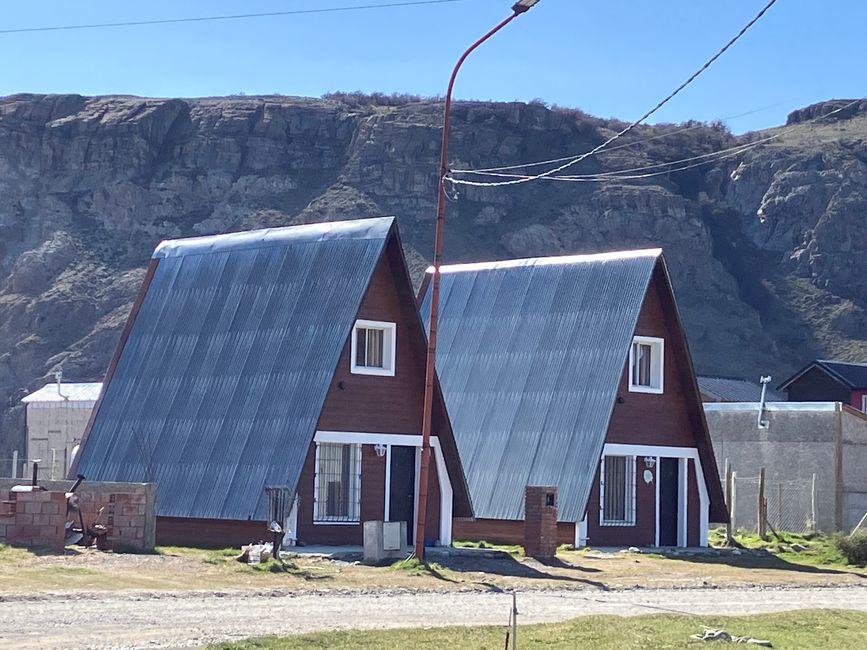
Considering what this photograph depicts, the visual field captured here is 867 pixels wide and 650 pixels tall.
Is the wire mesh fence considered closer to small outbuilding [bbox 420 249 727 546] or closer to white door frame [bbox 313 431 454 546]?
small outbuilding [bbox 420 249 727 546]

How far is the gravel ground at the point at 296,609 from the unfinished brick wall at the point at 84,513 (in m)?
6.00

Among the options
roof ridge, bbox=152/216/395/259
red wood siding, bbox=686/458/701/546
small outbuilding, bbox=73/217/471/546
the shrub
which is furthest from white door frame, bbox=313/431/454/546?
the shrub

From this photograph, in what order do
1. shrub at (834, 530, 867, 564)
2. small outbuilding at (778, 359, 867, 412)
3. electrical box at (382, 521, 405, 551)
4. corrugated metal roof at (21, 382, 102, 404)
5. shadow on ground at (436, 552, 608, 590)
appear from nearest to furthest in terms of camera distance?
shadow on ground at (436, 552, 608, 590), electrical box at (382, 521, 405, 551), shrub at (834, 530, 867, 564), corrugated metal roof at (21, 382, 102, 404), small outbuilding at (778, 359, 867, 412)

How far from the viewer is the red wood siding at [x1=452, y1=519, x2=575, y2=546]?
3419cm

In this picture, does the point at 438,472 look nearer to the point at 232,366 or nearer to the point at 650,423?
the point at 232,366

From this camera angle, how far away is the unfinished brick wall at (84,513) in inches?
1052

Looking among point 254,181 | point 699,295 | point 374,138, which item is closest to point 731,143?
point 699,295

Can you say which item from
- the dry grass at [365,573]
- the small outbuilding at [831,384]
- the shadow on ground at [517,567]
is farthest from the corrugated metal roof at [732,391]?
the shadow on ground at [517,567]

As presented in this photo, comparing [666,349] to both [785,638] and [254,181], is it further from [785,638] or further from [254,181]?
[254,181]

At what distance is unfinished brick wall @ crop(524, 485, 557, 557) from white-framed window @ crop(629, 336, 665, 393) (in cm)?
675

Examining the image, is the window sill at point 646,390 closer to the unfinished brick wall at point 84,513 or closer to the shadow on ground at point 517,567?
the shadow on ground at point 517,567

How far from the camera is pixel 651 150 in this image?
12838 cm

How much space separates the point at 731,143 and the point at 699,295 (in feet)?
96.0

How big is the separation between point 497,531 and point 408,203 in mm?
76205
